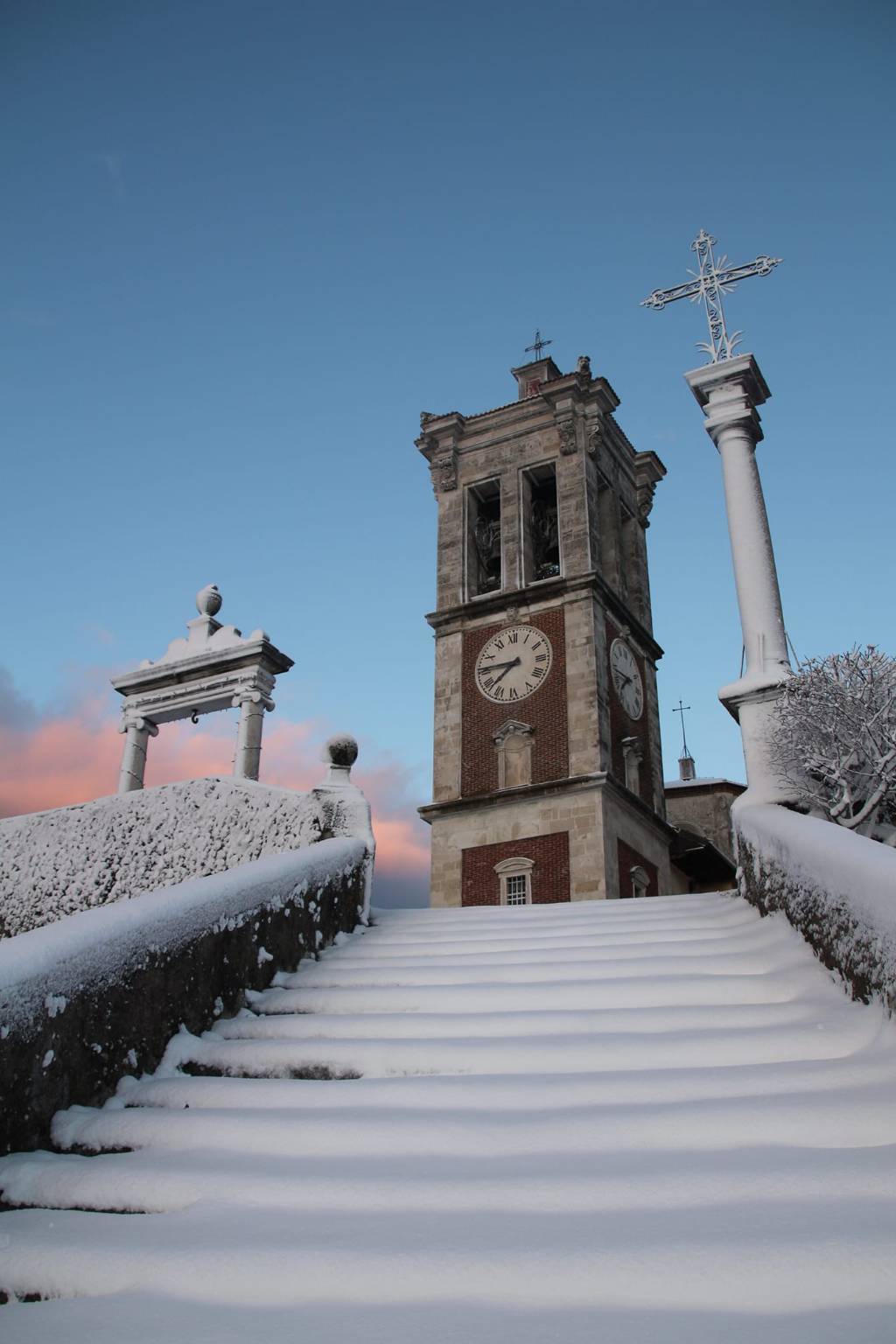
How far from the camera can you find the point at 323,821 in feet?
29.7

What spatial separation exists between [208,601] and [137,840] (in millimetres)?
3868

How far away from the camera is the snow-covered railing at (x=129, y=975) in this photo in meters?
4.15

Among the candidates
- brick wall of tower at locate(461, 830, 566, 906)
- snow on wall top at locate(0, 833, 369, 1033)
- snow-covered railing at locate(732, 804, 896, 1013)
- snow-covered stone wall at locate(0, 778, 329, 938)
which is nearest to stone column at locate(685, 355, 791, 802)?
snow-covered railing at locate(732, 804, 896, 1013)

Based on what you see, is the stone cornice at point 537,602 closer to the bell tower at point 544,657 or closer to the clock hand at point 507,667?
the bell tower at point 544,657

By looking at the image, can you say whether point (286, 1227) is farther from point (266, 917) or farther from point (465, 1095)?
point (266, 917)

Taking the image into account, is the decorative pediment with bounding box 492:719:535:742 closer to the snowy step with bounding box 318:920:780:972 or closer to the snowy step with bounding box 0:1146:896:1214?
Answer: the snowy step with bounding box 318:920:780:972

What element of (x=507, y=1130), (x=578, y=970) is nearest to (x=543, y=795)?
(x=578, y=970)

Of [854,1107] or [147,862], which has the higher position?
[147,862]

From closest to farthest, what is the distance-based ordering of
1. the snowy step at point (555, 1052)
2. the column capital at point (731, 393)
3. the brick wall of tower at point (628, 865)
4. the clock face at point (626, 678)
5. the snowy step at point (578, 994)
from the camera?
1. the snowy step at point (555, 1052)
2. the snowy step at point (578, 994)
3. the column capital at point (731, 393)
4. the brick wall of tower at point (628, 865)
5. the clock face at point (626, 678)

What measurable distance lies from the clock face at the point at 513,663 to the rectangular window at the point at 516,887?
4340 millimetres

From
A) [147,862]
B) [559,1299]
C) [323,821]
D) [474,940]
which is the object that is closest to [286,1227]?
[559,1299]

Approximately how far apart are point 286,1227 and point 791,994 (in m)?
2.73

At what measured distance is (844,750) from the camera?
348 inches

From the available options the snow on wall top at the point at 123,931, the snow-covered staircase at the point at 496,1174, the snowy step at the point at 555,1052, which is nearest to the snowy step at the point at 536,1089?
the snow-covered staircase at the point at 496,1174
